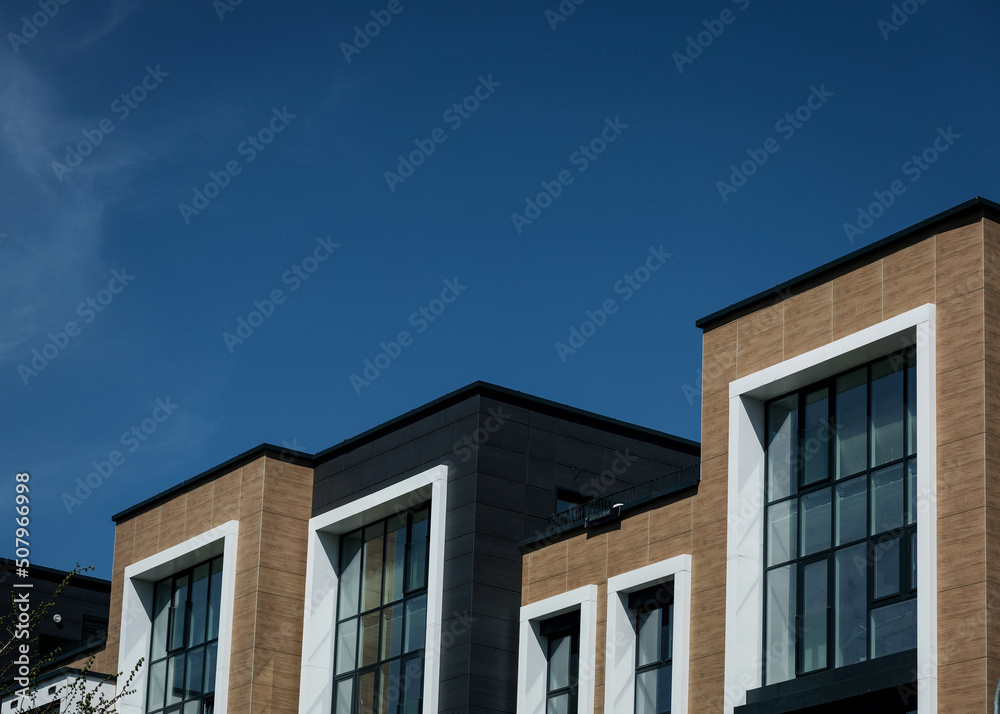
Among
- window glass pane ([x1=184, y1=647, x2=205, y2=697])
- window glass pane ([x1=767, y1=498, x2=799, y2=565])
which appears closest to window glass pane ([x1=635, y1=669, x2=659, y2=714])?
window glass pane ([x1=767, y1=498, x2=799, y2=565])

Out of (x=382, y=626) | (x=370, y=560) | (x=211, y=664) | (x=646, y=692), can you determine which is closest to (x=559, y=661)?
(x=646, y=692)

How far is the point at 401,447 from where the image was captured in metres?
37.8

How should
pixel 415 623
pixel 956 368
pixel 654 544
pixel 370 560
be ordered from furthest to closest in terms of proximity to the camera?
pixel 370 560 < pixel 415 623 < pixel 654 544 < pixel 956 368

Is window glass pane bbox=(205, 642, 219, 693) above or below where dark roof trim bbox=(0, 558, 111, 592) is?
below

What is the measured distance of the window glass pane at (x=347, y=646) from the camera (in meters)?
37.8

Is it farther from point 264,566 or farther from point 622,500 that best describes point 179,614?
point 622,500

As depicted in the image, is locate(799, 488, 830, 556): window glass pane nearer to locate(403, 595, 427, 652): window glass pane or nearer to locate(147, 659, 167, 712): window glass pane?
locate(403, 595, 427, 652): window glass pane

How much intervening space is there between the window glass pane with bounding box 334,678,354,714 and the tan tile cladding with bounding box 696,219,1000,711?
1060 cm

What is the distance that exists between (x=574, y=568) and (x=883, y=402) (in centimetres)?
814

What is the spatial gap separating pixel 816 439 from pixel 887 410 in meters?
1.76

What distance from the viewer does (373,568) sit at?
38.2m

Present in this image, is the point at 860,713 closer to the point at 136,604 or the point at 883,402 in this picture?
the point at 883,402

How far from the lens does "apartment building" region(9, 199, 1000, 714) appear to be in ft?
87.5

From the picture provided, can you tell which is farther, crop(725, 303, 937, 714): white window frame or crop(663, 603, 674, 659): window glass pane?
crop(663, 603, 674, 659): window glass pane
